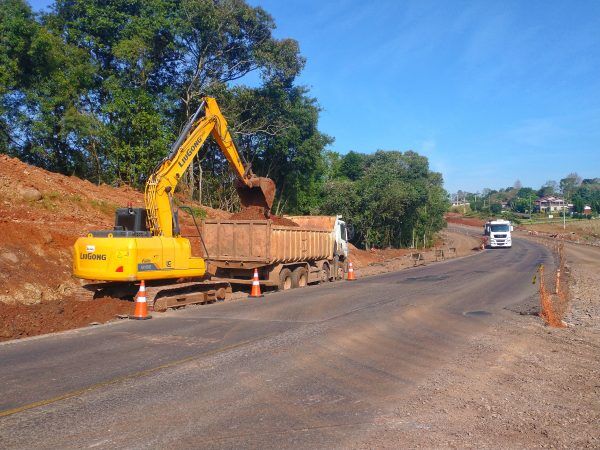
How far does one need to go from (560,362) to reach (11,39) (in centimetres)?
2768

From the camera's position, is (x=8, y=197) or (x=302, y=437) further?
(x=8, y=197)

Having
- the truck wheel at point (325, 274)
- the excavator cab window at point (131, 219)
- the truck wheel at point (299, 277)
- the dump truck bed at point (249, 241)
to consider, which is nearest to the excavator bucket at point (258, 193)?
the dump truck bed at point (249, 241)

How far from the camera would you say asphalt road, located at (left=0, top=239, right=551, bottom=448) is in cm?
579

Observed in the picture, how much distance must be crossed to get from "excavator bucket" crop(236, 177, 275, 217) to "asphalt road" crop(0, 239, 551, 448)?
6.01m

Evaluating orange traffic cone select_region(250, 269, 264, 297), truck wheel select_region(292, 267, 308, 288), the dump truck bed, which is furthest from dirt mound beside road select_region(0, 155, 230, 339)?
truck wheel select_region(292, 267, 308, 288)

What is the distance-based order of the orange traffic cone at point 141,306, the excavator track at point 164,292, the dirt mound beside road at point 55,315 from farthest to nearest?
the excavator track at point 164,292 < the orange traffic cone at point 141,306 < the dirt mound beside road at point 55,315

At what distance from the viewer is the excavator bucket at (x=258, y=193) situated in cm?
2009

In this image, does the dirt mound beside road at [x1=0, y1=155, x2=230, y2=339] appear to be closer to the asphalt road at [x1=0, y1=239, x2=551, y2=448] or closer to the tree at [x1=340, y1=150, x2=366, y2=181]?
the asphalt road at [x1=0, y1=239, x2=551, y2=448]

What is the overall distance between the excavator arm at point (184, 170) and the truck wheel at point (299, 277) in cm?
248

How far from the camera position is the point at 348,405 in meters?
6.69

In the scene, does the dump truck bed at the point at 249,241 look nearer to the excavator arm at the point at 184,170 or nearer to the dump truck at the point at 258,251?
the dump truck at the point at 258,251

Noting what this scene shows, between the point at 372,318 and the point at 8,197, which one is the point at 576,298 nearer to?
the point at 372,318

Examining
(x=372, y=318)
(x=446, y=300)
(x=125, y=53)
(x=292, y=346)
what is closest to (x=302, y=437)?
(x=292, y=346)

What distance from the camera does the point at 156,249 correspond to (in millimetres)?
14312
